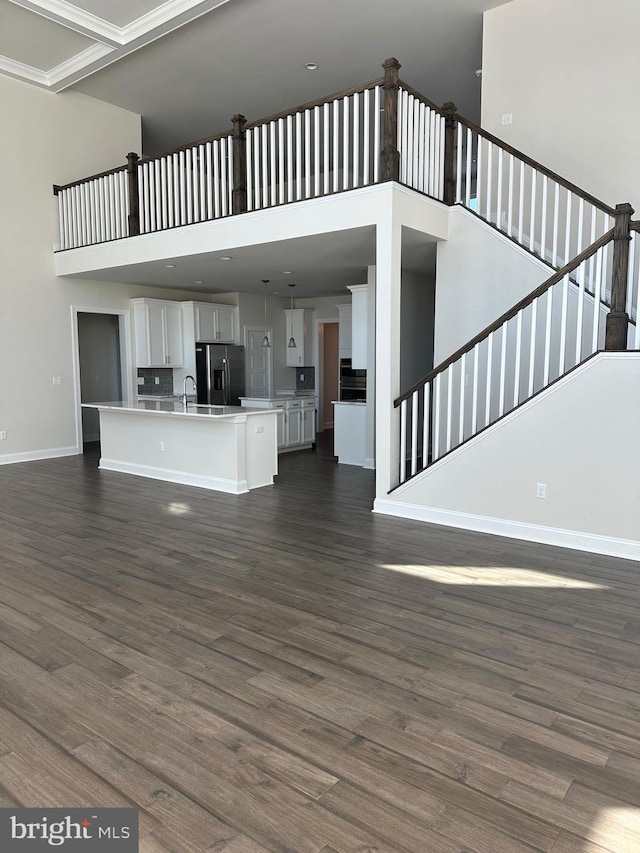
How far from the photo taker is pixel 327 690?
8.57 feet

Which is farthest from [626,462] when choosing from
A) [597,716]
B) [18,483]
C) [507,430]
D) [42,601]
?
[18,483]

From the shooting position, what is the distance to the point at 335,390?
12172 millimetres

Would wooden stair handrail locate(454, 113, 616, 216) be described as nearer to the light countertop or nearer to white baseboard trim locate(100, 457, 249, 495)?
the light countertop

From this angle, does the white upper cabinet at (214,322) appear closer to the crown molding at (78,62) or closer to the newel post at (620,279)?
the crown molding at (78,62)

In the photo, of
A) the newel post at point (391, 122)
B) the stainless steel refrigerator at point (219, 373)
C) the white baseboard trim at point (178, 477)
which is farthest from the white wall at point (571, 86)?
the stainless steel refrigerator at point (219, 373)

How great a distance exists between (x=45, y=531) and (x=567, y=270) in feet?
15.3

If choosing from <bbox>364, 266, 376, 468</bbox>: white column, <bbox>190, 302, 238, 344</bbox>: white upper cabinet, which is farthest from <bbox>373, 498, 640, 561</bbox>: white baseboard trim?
<bbox>190, 302, 238, 344</bbox>: white upper cabinet

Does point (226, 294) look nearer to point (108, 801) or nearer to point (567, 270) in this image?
point (567, 270)

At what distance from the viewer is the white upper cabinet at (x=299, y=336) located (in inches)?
462

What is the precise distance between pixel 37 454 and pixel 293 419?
12.2ft

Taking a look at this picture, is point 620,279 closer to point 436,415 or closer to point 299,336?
point 436,415

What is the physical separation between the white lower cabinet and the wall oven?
905 mm

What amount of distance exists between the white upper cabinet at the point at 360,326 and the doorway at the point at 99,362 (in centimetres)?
418

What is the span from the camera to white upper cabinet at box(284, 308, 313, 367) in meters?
11.7
